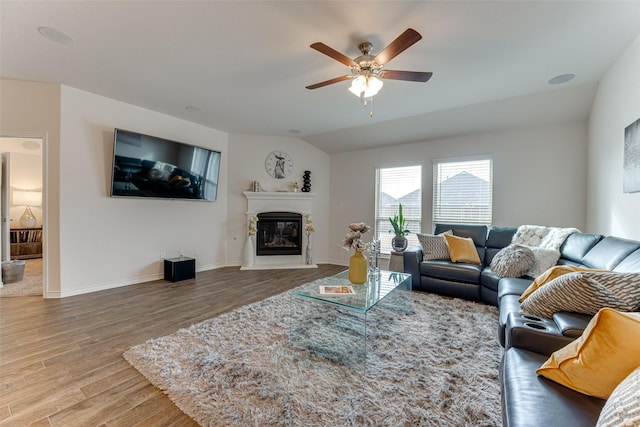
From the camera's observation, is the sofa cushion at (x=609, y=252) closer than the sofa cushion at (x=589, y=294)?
No

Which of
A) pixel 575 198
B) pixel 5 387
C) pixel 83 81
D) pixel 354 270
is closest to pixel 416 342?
pixel 354 270

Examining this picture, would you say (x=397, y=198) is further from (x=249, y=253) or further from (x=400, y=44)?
(x=400, y=44)

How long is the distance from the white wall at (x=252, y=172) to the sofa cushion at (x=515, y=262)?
137 inches

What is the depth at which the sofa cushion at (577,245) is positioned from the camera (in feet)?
8.80

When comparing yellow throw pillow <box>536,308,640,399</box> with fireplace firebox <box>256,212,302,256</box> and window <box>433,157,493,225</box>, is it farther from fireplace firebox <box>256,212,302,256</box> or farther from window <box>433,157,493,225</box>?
fireplace firebox <box>256,212,302,256</box>

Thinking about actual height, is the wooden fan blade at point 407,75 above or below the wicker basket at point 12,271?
above

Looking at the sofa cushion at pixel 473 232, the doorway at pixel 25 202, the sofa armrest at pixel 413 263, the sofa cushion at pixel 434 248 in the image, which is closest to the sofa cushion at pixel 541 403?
the sofa armrest at pixel 413 263

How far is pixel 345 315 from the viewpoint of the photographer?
2840mm

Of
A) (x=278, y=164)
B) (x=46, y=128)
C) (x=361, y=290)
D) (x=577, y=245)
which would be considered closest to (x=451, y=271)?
(x=577, y=245)

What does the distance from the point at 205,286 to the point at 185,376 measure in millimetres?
2200

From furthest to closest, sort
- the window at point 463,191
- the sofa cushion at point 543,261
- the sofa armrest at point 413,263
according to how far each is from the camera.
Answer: the window at point 463,191 < the sofa armrest at point 413,263 < the sofa cushion at point 543,261

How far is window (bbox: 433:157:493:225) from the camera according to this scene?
438 centimetres

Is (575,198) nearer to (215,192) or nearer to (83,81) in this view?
(215,192)

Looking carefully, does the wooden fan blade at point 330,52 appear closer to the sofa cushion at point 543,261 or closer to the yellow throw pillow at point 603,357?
the yellow throw pillow at point 603,357
